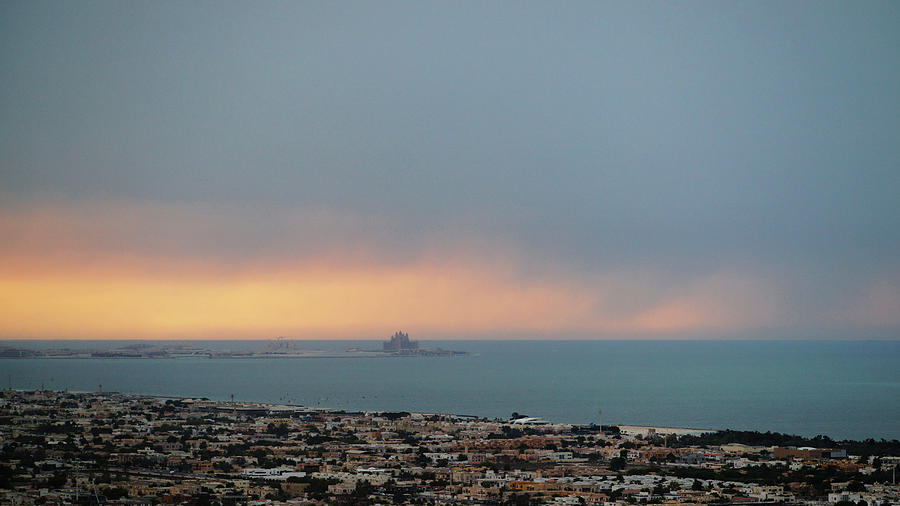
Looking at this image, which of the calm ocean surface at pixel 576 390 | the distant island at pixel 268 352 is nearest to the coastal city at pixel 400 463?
the calm ocean surface at pixel 576 390

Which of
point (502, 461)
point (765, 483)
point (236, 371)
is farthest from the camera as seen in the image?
point (236, 371)

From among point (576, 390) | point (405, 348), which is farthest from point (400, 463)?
point (405, 348)

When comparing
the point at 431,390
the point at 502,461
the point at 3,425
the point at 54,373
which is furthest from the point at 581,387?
the point at 3,425

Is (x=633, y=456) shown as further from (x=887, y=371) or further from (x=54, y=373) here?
(x=887, y=371)

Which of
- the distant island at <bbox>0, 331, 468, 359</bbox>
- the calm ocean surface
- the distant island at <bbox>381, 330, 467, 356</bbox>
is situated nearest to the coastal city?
the calm ocean surface

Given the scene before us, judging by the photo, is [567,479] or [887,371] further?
[887,371]

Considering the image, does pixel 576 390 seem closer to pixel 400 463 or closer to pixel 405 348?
pixel 400 463
